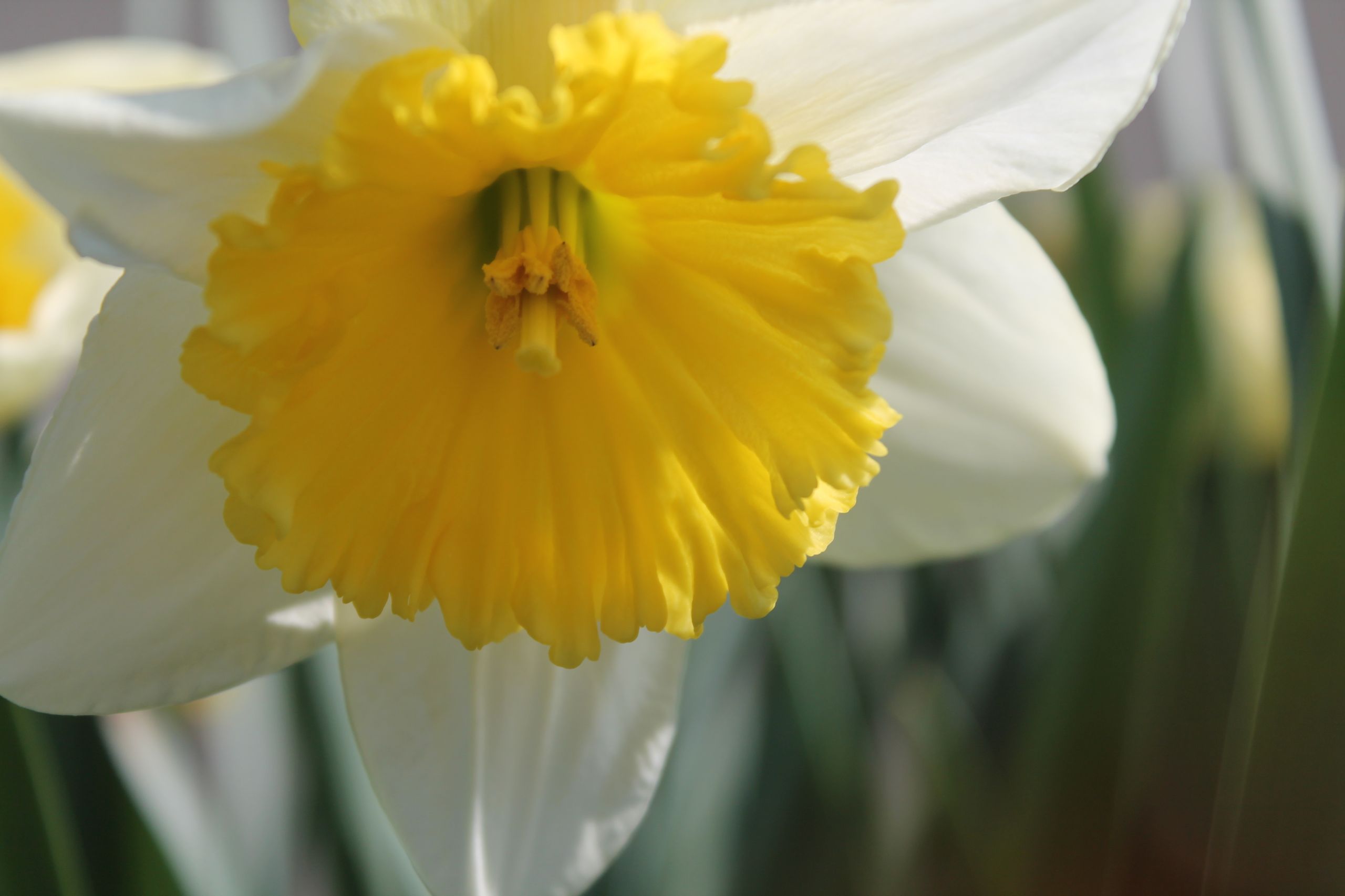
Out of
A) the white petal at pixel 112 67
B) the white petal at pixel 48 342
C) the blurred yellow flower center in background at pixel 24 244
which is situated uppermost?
the white petal at pixel 112 67

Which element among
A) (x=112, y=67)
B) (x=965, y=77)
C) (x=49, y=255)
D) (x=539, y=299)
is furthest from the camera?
(x=49, y=255)

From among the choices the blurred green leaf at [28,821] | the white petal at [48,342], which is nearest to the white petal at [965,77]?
the blurred green leaf at [28,821]

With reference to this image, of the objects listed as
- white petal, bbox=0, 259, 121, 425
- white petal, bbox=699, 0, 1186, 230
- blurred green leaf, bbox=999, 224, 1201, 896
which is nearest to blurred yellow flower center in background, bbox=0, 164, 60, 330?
white petal, bbox=0, 259, 121, 425

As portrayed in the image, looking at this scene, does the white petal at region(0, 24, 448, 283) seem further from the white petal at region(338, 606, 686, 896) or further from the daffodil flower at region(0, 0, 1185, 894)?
the white petal at region(338, 606, 686, 896)

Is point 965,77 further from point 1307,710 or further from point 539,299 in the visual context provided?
point 1307,710

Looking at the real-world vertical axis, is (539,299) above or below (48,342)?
below

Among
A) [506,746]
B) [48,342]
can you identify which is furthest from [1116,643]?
[48,342]

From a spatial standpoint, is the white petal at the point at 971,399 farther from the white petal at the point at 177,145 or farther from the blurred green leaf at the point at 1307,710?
the white petal at the point at 177,145
